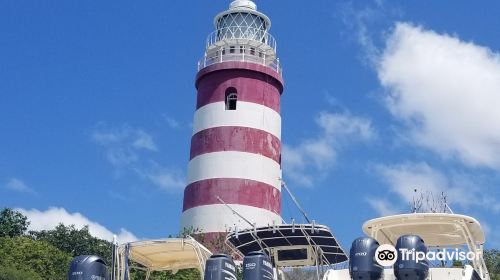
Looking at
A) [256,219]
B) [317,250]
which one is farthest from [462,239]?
[256,219]

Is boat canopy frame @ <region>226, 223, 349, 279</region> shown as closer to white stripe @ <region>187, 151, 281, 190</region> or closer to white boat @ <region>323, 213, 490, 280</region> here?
white boat @ <region>323, 213, 490, 280</region>

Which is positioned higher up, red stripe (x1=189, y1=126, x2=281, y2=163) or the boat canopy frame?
red stripe (x1=189, y1=126, x2=281, y2=163)

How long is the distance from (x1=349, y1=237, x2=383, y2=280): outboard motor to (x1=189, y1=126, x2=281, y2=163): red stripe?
824 inches

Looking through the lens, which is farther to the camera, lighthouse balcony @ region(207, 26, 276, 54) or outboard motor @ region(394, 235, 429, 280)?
lighthouse balcony @ region(207, 26, 276, 54)

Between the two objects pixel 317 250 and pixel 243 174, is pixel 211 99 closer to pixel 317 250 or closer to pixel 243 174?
pixel 243 174

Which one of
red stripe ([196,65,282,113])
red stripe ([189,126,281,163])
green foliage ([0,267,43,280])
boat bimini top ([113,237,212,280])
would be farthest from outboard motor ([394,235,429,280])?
red stripe ([196,65,282,113])

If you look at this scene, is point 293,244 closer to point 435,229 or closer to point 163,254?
point 163,254

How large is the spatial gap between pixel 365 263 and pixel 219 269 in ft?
9.85

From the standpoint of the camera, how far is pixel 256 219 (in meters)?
37.7

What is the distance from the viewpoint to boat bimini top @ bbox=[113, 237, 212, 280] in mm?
20828

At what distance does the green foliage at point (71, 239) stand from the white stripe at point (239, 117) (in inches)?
363

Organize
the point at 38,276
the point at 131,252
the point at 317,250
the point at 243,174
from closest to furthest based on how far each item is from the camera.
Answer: the point at 131,252 < the point at 317,250 < the point at 38,276 < the point at 243,174

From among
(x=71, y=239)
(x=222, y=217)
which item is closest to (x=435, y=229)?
(x=222, y=217)

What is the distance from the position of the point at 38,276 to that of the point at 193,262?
1469cm
